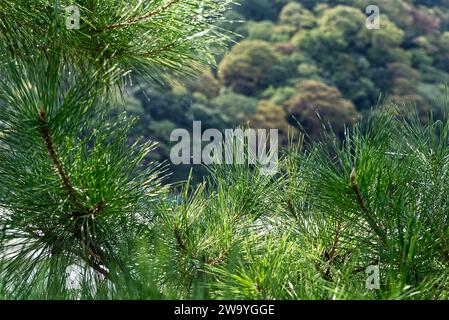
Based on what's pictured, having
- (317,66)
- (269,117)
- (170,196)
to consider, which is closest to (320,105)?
(269,117)

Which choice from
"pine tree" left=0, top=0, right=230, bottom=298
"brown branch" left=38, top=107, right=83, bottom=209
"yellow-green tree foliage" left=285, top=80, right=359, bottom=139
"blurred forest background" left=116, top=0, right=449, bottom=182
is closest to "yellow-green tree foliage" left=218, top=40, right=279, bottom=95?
"blurred forest background" left=116, top=0, right=449, bottom=182

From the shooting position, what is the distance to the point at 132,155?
986 millimetres

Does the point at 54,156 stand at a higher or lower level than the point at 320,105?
lower

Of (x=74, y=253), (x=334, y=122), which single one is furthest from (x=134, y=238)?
(x=334, y=122)

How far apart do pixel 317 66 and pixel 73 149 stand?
882 cm

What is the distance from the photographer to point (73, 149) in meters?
0.87

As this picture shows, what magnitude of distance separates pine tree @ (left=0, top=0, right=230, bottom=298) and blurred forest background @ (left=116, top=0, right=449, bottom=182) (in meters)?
7.25

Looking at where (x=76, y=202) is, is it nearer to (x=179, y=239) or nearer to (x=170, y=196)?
(x=179, y=239)

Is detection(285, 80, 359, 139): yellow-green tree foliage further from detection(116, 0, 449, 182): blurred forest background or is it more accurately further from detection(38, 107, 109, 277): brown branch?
detection(38, 107, 109, 277): brown branch

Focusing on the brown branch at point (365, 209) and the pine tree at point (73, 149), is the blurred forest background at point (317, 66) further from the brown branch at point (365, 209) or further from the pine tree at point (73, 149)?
the brown branch at point (365, 209)

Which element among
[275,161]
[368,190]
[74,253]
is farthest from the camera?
[275,161]

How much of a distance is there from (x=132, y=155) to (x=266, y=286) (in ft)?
A: 1.14
